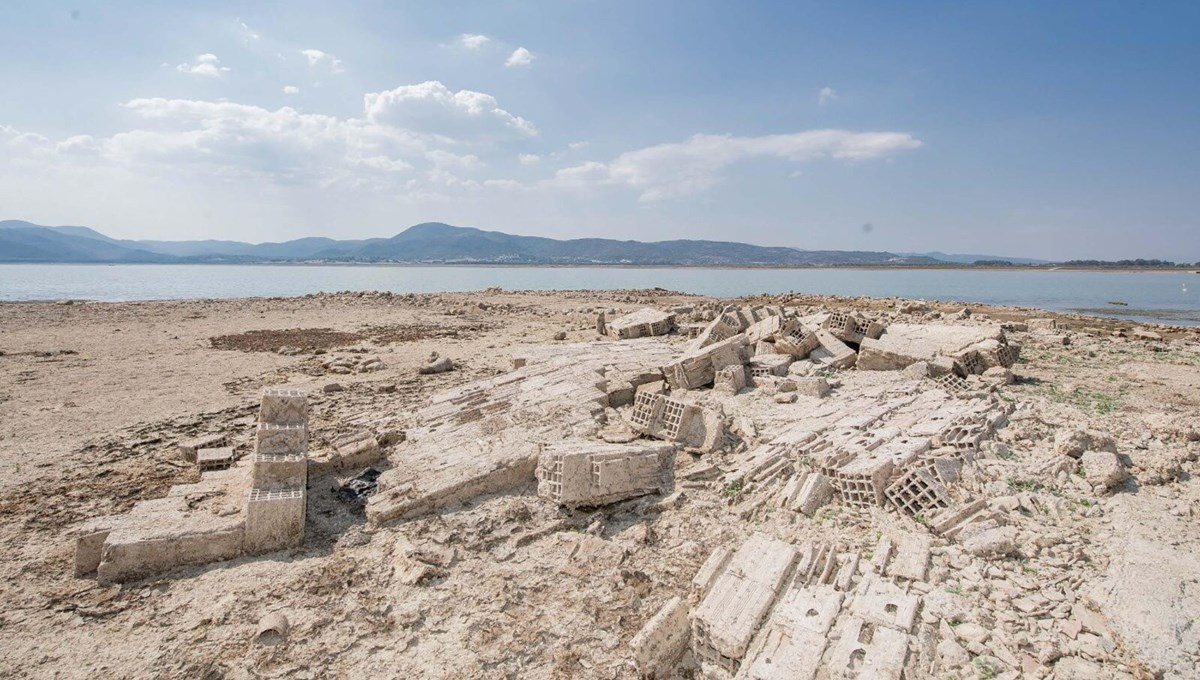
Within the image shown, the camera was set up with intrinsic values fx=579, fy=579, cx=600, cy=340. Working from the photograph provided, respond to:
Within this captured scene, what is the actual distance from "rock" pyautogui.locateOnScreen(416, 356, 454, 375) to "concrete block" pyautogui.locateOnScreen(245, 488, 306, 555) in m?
7.82

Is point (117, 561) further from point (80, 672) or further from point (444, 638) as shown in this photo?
point (444, 638)

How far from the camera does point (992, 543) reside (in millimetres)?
5117

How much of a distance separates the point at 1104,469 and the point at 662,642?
546 centimetres

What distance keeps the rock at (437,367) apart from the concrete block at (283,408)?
6.58 metres

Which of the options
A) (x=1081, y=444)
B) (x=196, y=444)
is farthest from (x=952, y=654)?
(x=196, y=444)

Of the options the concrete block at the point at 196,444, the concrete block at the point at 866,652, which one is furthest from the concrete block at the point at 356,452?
the concrete block at the point at 866,652

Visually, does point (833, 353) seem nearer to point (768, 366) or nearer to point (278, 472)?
point (768, 366)

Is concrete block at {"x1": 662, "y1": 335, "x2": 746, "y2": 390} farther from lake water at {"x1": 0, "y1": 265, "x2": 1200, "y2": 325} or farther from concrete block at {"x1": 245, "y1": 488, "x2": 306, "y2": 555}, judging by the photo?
lake water at {"x1": 0, "y1": 265, "x2": 1200, "y2": 325}

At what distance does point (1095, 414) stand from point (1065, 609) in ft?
20.3

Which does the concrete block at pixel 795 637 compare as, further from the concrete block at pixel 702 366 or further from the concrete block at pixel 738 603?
the concrete block at pixel 702 366

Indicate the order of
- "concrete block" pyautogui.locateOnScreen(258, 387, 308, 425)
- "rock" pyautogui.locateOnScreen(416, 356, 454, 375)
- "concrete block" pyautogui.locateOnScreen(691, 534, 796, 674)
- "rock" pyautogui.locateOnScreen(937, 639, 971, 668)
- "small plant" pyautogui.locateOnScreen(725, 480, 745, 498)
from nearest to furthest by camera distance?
1. "rock" pyautogui.locateOnScreen(937, 639, 971, 668)
2. "concrete block" pyautogui.locateOnScreen(691, 534, 796, 674)
3. "small plant" pyautogui.locateOnScreen(725, 480, 745, 498)
4. "concrete block" pyautogui.locateOnScreen(258, 387, 308, 425)
5. "rock" pyautogui.locateOnScreen(416, 356, 454, 375)

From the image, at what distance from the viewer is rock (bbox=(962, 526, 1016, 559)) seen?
16.6 ft

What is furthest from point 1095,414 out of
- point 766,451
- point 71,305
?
point 71,305

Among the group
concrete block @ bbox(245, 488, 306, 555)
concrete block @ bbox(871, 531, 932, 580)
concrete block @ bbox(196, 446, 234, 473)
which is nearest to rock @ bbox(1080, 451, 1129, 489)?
concrete block @ bbox(871, 531, 932, 580)
